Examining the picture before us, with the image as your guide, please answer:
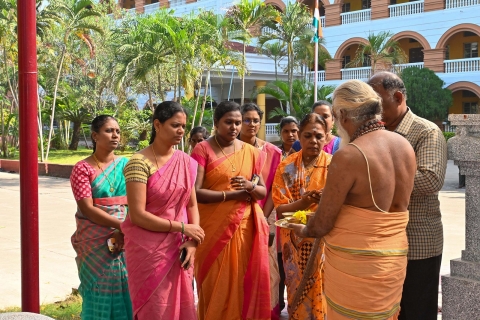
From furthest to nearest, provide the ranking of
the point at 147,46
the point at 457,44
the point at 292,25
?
the point at 457,44
the point at 292,25
the point at 147,46

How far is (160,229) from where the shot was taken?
370 cm

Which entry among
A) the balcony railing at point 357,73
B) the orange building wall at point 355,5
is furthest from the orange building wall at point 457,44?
the orange building wall at point 355,5

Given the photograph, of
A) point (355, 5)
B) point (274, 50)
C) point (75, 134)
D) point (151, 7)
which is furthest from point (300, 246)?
point (151, 7)

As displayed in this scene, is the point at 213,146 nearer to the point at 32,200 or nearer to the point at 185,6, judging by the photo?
Answer: the point at 32,200

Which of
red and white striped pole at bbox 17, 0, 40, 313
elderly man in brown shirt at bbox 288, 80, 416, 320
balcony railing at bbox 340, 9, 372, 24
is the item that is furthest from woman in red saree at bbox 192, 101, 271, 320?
balcony railing at bbox 340, 9, 372, 24

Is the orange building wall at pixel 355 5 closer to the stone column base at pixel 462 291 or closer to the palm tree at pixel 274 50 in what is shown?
the palm tree at pixel 274 50

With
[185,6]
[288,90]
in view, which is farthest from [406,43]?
[185,6]

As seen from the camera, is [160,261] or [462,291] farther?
[462,291]

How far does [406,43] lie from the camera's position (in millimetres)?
32219

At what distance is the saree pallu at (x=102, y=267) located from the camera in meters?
4.33

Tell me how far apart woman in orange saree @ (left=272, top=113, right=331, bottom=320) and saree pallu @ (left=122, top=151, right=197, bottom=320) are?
0.88 meters

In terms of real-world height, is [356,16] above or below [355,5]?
below

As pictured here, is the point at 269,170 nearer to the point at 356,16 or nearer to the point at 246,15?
the point at 246,15

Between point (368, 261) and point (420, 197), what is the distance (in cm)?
81
